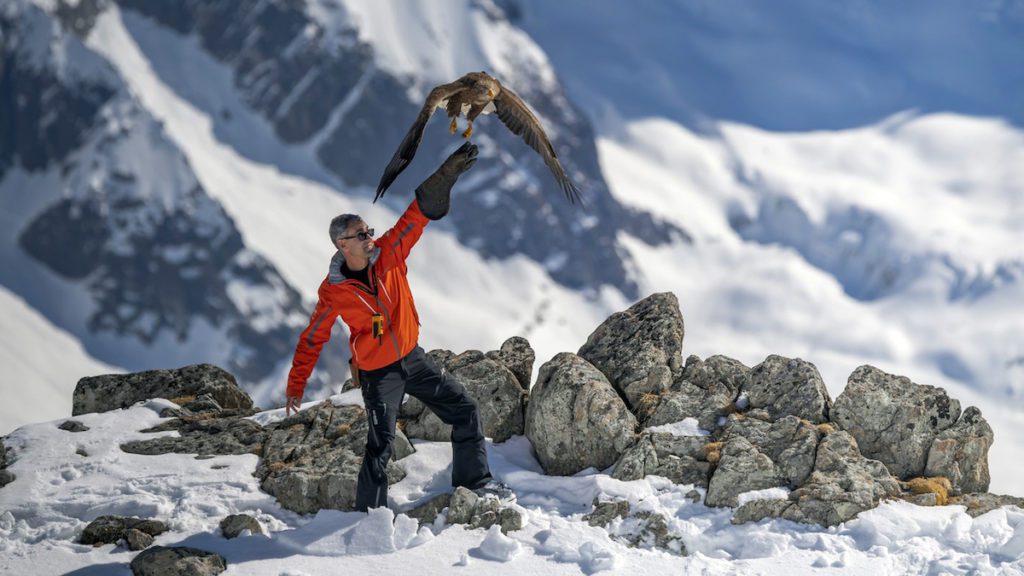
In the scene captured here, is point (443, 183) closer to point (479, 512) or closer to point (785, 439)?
point (479, 512)

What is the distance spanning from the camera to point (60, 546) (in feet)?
39.5

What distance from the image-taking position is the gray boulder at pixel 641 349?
15.4 metres

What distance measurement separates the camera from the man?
11914 mm

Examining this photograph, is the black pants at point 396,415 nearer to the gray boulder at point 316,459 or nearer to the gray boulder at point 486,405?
the gray boulder at point 316,459

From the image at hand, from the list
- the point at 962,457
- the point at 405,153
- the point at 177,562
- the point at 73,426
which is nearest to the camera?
the point at 177,562

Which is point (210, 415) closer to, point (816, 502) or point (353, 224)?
point (353, 224)

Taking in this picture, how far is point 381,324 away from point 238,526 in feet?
9.48

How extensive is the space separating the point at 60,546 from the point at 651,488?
6807 millimetres

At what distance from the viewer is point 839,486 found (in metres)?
12.8

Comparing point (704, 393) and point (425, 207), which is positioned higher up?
point (704, 393)

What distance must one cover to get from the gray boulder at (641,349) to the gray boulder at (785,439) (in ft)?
4.60

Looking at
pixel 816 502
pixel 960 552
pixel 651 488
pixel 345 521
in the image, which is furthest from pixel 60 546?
pixel 960 552

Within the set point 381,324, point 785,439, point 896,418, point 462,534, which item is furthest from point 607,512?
point 896,418

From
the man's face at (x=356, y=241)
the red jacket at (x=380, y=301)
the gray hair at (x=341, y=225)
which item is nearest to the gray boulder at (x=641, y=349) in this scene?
the red jacket at (x=380, y=301)
